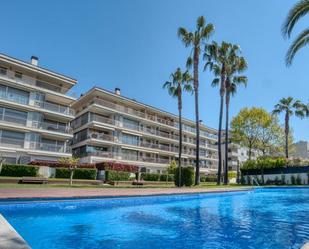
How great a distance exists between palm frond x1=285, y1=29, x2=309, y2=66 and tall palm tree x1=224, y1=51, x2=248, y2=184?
20.4 m

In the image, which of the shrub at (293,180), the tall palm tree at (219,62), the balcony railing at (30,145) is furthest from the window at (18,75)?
the shrub at (293,180)

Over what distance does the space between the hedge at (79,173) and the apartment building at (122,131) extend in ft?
28.7

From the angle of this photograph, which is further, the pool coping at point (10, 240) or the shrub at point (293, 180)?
the shrub at point (293, 180)

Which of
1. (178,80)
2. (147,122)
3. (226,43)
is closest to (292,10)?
(226,43)

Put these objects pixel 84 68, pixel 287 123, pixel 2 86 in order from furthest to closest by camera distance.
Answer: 1. pixel 287 123
2. pixel 2 86
3. pixel 84 68

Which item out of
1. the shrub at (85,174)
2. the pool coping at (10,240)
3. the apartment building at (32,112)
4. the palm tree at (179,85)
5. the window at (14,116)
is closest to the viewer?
the pool coping at (10,240)

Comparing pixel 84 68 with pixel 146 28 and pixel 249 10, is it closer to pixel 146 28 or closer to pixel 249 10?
pixel 146 28

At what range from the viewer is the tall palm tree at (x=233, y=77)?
112 feet

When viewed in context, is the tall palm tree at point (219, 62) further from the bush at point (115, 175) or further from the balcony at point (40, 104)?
the balcony at point (40, 104)

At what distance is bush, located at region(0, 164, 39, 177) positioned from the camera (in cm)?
2544

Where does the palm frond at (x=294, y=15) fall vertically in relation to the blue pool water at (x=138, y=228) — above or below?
above

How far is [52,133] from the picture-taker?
35.9 meters

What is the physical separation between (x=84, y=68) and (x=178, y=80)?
14.5m

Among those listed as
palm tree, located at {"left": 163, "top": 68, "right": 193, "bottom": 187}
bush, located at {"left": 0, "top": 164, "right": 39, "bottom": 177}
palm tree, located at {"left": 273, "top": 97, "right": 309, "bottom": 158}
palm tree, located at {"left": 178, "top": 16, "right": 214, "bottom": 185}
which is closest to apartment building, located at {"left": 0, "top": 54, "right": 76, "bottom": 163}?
bush, located at {"left": 0, "top": 164, "right": 39, "bottom": 177}
